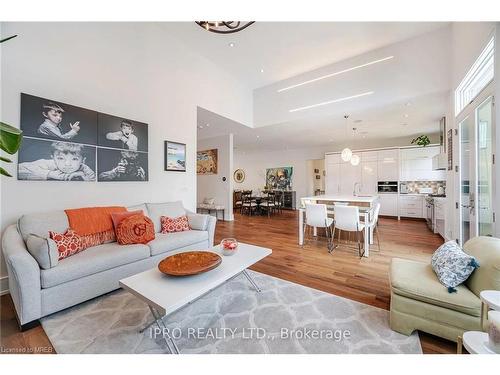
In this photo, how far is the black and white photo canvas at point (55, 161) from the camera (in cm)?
228

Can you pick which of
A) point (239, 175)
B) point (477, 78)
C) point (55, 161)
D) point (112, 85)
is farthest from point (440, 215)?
point (239, 175)

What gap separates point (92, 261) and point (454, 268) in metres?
3.02

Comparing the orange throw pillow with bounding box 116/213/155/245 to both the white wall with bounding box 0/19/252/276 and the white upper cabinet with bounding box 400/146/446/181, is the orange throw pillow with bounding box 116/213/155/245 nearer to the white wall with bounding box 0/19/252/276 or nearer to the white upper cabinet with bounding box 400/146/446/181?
the white wall with bounding box 0/19/252/276

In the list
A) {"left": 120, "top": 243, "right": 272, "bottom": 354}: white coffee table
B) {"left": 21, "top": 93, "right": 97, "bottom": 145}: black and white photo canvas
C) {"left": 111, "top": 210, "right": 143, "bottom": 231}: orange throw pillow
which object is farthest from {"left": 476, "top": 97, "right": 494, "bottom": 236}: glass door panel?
{"left": 21, "top": 93, "right": 97, "bottom": 145}: black and white photo canvas

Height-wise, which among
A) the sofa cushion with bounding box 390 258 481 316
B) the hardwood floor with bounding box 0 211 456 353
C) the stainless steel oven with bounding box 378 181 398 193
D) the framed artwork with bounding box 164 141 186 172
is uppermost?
the framed artwork with bounding box 164 141 186 172

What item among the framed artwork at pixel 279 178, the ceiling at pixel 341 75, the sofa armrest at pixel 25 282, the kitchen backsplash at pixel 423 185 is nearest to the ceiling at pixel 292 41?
the ceiling at pixel 341 75

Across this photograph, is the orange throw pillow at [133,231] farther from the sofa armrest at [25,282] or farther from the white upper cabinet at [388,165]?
the white upper cabinet at [388,165]

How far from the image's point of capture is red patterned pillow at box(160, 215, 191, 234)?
302 centimetres

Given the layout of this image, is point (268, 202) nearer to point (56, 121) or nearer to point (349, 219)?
point (349, 219)

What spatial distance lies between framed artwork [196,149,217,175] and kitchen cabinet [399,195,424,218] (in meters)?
6.08

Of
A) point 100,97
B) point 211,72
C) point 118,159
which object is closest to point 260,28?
point 211,72

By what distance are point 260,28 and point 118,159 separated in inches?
122

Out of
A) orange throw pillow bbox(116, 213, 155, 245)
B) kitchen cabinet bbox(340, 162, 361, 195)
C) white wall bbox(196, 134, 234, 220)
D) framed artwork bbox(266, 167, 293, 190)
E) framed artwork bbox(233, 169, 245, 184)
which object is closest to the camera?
orange throw pillow bbox(116, 213, 155, 245)

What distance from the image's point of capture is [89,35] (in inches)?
108
